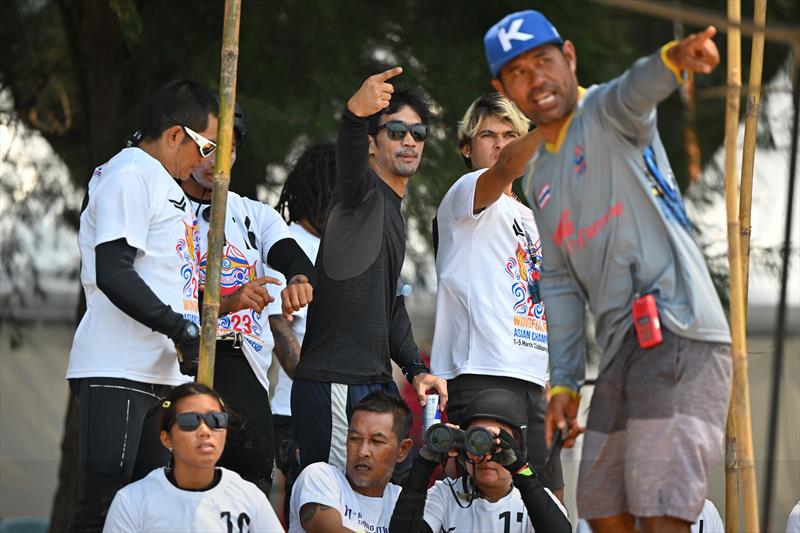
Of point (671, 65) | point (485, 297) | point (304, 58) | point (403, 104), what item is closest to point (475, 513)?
point (485, 297)

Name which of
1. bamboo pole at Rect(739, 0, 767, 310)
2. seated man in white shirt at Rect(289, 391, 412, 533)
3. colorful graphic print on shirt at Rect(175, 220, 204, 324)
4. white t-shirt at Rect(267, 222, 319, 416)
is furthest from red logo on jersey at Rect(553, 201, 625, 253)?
white t-shirt at Rect(267, 222, 319, 416)

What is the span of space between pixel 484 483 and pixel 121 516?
138 centimetres

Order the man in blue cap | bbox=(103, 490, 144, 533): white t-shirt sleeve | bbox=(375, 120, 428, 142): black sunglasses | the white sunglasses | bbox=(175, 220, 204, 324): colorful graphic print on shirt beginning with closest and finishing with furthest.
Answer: the man in blue cap
bbox=(103, 490, 144, 533): white t-shirt sleeve
bbox=(175, 220, 204, 324): colorful graphic print on shirt
the white sunglasses
bbox=(375, 120, 428, 142): black sunglasses

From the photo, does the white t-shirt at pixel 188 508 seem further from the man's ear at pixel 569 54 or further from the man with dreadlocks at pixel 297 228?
the man's ear at pixel 569 54

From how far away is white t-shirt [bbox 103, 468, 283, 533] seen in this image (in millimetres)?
4266

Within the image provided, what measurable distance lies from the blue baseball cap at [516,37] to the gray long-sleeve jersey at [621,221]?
20 centimetres

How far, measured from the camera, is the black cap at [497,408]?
476cm

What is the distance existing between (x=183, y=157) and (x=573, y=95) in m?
1.63

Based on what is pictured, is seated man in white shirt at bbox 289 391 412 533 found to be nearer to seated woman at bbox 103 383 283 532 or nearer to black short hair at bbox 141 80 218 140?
seated woman at bbox 103 383 283 532

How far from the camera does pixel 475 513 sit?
16.5 feet

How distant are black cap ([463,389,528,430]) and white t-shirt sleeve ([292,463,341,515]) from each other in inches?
22.5

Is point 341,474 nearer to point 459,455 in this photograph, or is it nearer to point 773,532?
point 459,455

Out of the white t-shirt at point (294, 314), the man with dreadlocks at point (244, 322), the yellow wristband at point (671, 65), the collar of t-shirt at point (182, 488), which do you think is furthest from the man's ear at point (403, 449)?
the yellow wristband at point (671, 65)

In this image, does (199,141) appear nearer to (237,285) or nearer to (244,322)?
(237,285)
